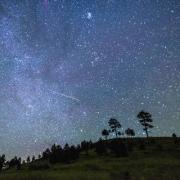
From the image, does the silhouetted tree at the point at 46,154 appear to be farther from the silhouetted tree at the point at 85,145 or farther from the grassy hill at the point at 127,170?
the grassy hill at the point at 127,170

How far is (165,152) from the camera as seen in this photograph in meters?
84.6

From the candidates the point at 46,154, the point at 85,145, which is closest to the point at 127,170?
the point at 85,145

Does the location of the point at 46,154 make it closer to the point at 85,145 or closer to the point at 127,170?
the point at 85,145

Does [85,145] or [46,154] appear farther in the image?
[46,154]

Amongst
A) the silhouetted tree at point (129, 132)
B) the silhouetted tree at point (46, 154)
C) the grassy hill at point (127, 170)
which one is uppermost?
the silhouetted tree at point (129, 132)

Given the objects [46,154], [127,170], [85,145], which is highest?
[85,145]

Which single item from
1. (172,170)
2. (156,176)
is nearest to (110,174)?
(156,176)

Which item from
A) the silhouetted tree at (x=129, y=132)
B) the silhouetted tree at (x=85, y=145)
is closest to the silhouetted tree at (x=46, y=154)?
the silhouetted tree at (x=85, y=145)

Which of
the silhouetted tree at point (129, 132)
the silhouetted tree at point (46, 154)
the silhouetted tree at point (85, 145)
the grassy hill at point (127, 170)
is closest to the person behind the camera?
the grassy hill at point (127, 170)

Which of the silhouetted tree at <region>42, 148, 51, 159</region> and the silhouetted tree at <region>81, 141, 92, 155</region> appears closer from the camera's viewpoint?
the silhouetted tree at <region>42, 148, 51, 159</region>

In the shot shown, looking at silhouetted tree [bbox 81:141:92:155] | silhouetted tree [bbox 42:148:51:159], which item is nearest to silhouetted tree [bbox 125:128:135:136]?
silhouetted tree [bbox 81:141:92:155]

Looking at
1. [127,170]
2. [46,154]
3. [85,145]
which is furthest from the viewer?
[46,154]

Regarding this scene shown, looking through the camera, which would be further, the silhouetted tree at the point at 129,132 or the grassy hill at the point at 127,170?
the silhouetted tree at the point at 129,132

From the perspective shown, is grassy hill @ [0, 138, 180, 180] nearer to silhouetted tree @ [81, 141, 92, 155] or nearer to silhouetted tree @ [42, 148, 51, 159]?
silhouetted tree @ [81, 141, 92, 155]
